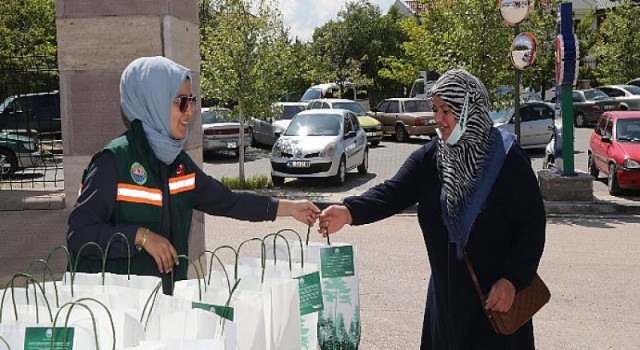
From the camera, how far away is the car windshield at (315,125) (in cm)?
1822

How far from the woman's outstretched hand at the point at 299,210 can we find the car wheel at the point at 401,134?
25374mm

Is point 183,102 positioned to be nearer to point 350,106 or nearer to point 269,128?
point 269,128

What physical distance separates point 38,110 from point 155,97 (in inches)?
231

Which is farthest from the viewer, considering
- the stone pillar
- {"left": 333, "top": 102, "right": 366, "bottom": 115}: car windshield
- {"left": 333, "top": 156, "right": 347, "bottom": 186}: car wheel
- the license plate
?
{"left": 333, "top": 102, "right": 366, "bottom": 115}: car windshield

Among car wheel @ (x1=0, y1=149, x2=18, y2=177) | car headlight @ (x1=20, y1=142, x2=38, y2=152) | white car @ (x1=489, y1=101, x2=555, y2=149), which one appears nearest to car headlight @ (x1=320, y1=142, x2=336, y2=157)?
car wheel @ (x1=0, y1=149, x2=18, y2=177)

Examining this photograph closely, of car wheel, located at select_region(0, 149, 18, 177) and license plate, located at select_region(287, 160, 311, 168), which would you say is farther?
license plate, located at select_region(287, 160, 311, 168)

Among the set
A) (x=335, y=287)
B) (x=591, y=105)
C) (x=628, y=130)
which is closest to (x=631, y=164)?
(x=628, y=130)

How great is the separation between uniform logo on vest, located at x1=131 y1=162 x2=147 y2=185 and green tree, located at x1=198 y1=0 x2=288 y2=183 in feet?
46.6

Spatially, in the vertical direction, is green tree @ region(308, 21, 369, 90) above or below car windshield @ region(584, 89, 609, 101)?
above

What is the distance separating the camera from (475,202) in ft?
11.6

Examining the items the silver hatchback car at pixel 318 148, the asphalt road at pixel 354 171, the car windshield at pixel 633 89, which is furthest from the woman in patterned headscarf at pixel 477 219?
the car windshield at pixel 633 89

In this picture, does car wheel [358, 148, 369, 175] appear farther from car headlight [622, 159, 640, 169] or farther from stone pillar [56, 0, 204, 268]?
stone pillar [56, 0, 204, 268]

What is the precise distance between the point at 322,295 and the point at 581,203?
11911 mm

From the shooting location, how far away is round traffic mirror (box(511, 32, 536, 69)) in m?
14.9
